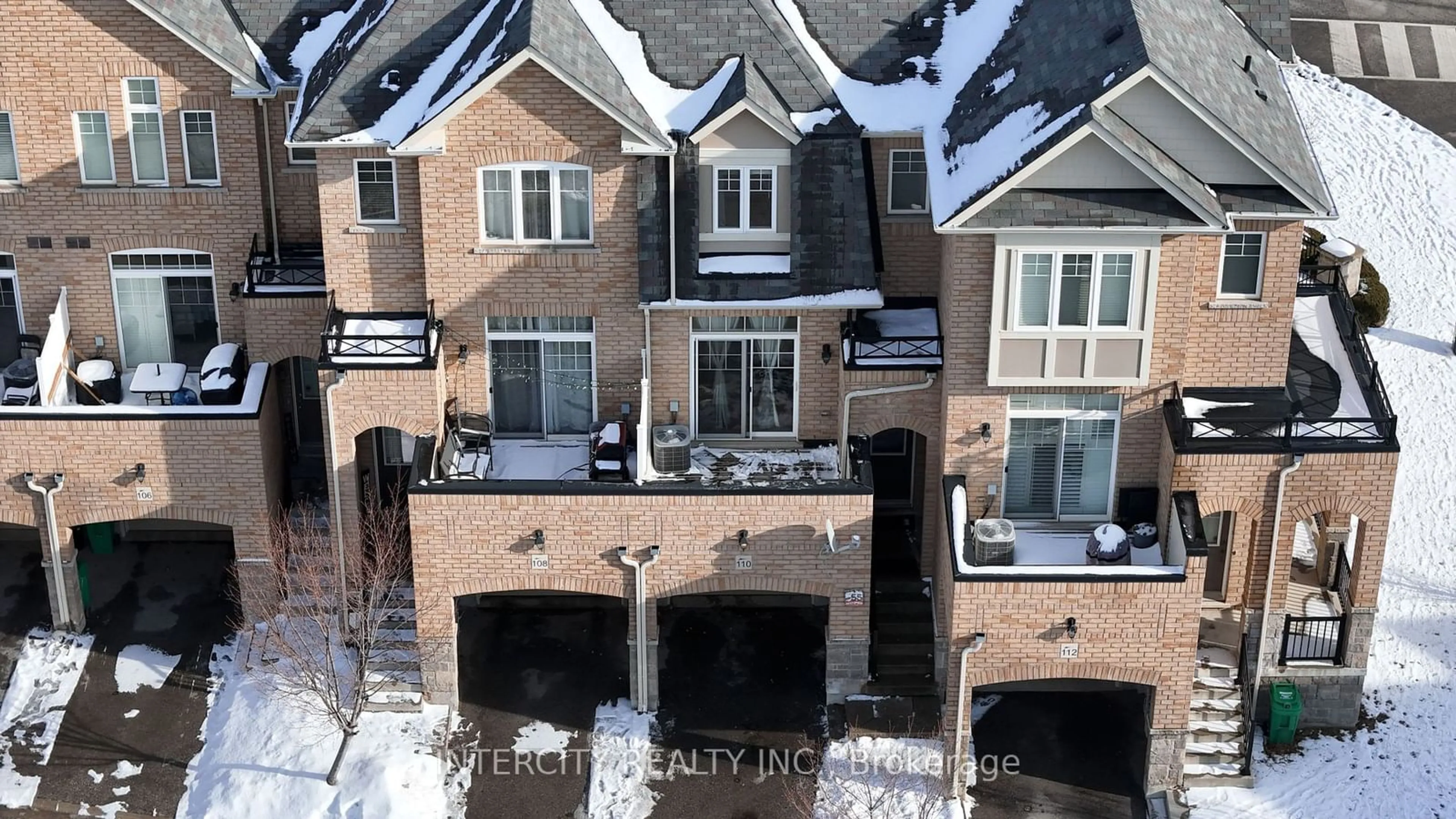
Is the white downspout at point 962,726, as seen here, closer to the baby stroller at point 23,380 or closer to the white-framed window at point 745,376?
the white-framed window at point 745,376

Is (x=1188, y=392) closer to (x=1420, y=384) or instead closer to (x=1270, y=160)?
(x=1270, y=160)

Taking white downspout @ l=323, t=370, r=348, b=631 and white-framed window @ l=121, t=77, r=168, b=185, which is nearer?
white downspout @ l=323, t=370, r=348, b=631

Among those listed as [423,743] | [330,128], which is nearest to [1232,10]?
[330,128]

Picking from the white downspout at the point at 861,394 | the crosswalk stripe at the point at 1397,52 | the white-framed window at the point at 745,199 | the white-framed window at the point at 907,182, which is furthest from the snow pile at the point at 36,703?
the crosswalk stripe at the point at 1397,52

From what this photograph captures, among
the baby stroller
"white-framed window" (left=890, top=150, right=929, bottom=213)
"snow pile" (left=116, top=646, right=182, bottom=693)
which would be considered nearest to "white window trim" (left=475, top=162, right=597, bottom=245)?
"white-framed window" (left=890, top=150, right=929, bottom=213)

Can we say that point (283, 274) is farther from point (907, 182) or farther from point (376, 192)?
point (907, 182)

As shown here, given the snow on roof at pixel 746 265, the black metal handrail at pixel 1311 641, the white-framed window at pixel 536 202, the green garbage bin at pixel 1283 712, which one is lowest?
the green garbage bin at pixel 1283 712

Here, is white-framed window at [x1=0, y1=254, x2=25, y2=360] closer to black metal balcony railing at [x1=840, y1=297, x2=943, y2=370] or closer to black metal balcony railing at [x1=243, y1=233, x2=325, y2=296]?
black metal balcony railing at [x1=243, y1=233, x2=325, y2=296]
